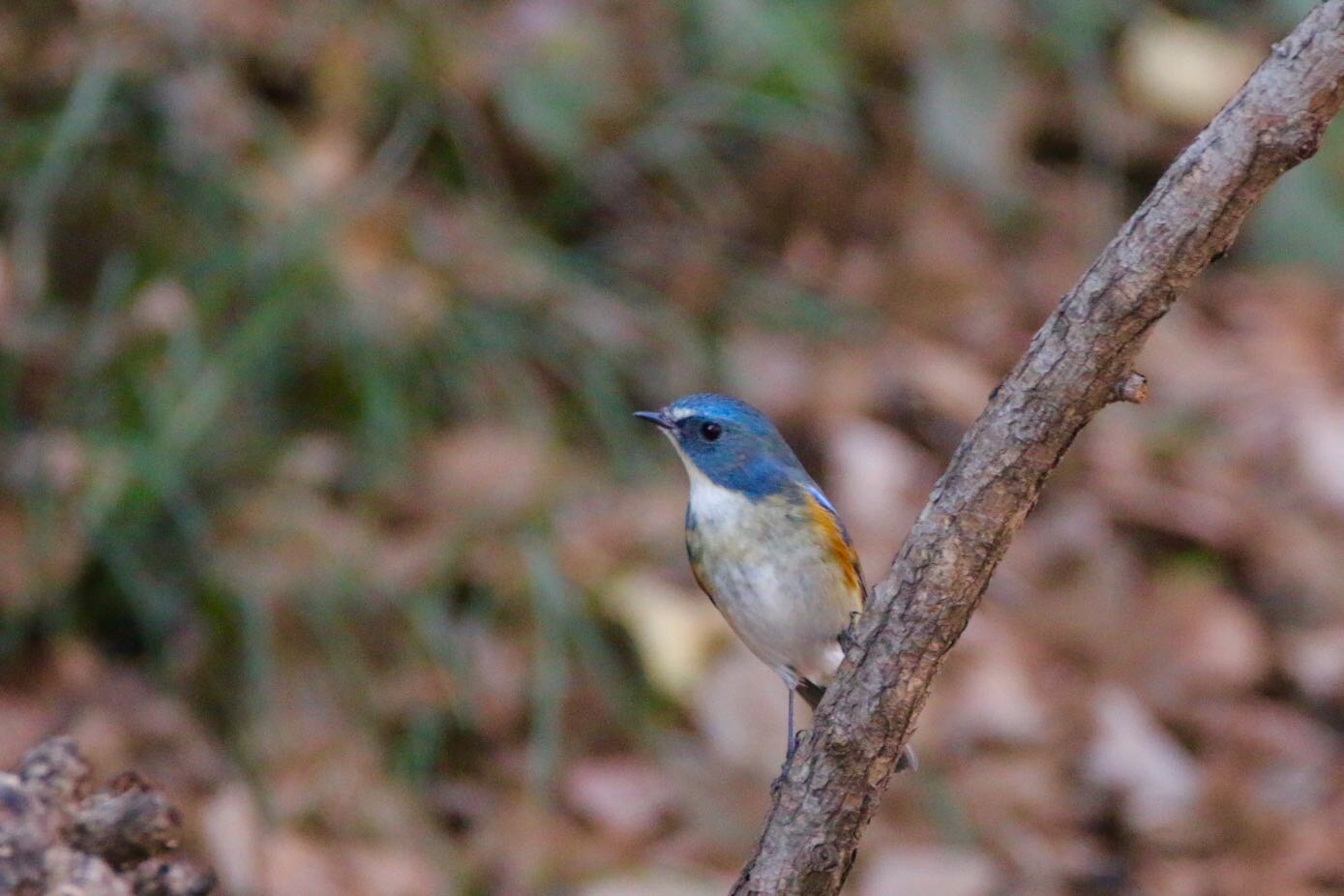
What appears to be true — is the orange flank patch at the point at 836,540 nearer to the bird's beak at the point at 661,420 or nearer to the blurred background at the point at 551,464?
the bird's beak at the point at 661,420

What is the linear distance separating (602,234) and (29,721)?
306 centimetres

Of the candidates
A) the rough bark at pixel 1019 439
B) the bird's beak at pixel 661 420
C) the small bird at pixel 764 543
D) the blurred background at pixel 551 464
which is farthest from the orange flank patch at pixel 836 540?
the blurred background at pixel 551 464

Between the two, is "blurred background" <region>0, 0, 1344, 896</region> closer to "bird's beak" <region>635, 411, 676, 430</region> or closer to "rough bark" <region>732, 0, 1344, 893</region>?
"bird's beak" <region>635, 411, 676, 430</region>

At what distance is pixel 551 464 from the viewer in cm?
588

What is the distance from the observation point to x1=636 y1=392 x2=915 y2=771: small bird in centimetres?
364

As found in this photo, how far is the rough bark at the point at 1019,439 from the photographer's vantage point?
2.18 metres

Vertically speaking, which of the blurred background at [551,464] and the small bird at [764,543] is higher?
the blurred background at [551,464]

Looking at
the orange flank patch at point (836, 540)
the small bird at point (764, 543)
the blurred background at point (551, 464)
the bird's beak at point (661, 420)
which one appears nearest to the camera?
the small bird at point (764, 543)

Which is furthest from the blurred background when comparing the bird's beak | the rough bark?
the rough bark

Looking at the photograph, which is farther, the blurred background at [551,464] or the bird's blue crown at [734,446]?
the blurred background at [551,464]

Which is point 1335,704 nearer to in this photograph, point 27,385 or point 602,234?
point 602,234

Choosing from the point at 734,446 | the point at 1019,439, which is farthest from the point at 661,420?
the point at 1019,439

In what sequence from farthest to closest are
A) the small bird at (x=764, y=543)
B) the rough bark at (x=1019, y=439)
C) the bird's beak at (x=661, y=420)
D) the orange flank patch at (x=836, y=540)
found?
the bird's beak at (x=661, y=420) → the orange flank patch at (x=836, y=540) → the small bird at (x=764, y=543) → the rough bark at (x=1019, y=439)

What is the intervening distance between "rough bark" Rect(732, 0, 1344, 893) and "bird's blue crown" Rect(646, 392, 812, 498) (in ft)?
3.91
